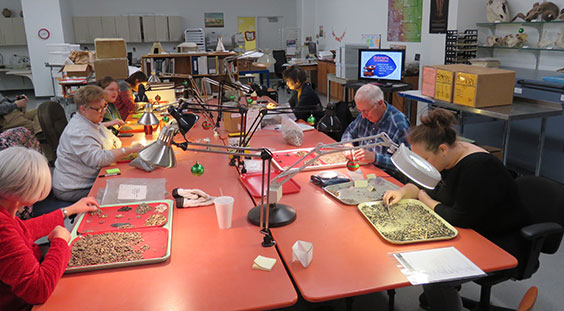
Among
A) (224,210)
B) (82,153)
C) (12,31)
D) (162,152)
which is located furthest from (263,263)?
(12,31)

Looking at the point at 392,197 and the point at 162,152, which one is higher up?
the point at 162,152

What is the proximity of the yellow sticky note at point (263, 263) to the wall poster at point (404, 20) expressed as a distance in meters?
6.56

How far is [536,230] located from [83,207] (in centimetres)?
211

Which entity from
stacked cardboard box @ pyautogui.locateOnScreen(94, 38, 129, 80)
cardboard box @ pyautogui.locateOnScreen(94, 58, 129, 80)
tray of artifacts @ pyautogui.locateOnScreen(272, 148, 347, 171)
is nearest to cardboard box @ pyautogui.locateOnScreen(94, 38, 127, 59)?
stacked cardboard box @ pyautogui.locateOnScreen(94, 38, 129, 80)

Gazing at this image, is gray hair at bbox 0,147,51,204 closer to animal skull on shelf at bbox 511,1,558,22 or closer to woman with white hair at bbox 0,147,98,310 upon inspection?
woman with white hair at bbox 0,147,98,310

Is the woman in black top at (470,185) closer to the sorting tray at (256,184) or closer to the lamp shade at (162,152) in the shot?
the sorting tray at (256,184)

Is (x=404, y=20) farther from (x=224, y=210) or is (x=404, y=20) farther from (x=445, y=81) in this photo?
(x=224, y=210)

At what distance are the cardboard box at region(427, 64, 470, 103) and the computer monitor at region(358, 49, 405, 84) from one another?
1816 millimetres

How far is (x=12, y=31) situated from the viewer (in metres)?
10.3

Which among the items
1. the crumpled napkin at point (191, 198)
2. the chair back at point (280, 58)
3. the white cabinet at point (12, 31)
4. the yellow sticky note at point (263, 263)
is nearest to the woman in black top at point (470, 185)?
the yellow sticky note at point (263, 263)

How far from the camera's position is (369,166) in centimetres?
278

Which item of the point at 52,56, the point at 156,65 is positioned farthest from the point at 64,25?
the point at 156,65

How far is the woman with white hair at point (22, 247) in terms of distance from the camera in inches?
54.8

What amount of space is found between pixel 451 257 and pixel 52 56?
847 centimetres
